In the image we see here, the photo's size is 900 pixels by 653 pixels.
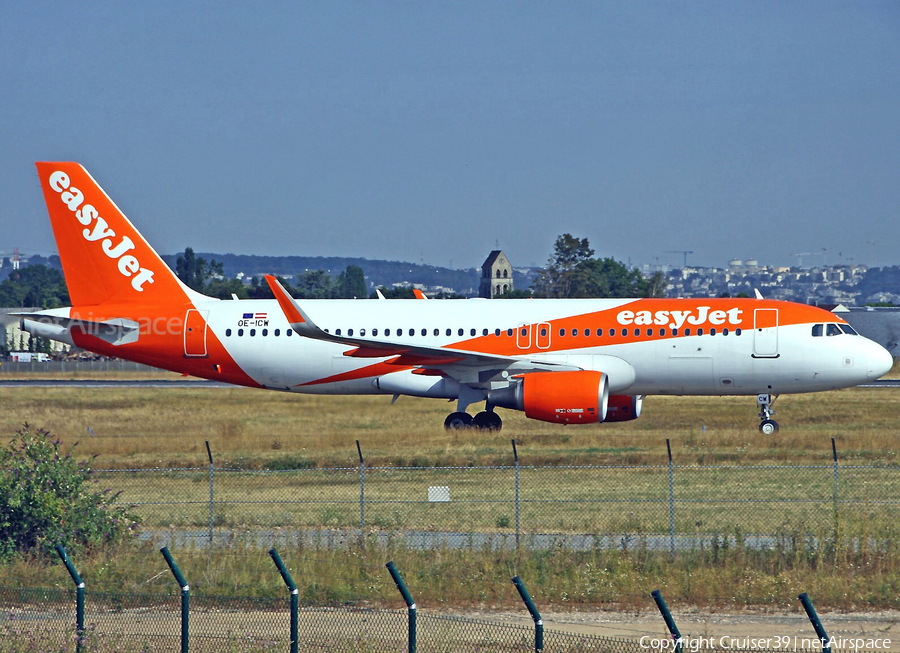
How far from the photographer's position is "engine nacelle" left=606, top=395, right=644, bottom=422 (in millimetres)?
30266

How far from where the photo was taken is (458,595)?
14.2 meters

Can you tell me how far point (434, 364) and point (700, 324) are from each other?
23.5 feet

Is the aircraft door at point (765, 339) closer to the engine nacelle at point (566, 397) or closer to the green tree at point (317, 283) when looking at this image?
the engine nacelle at point (566, 397)

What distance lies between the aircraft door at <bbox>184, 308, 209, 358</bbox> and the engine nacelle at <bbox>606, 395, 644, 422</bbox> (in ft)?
38.0

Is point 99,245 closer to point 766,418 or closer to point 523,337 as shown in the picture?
point 523,337

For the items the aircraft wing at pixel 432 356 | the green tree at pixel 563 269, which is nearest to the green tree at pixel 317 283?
the green tree at pixel 563 269

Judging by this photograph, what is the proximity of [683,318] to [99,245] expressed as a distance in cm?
1681

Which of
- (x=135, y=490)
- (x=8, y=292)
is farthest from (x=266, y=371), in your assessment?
(x=8, y=292)

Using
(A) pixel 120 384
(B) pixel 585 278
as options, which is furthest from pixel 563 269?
(A) pixel 120 384

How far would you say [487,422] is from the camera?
30344mm

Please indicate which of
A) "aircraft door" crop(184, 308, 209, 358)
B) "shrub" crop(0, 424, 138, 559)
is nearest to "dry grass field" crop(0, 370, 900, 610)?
"shrub" crop(0, 424, 138, 559)

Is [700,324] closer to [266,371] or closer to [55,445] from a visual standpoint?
[266,371]

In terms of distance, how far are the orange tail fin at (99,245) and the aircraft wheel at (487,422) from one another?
929cm

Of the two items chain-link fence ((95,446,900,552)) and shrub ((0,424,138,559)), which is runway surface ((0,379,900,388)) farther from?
shrub ((0,424,138,559))
